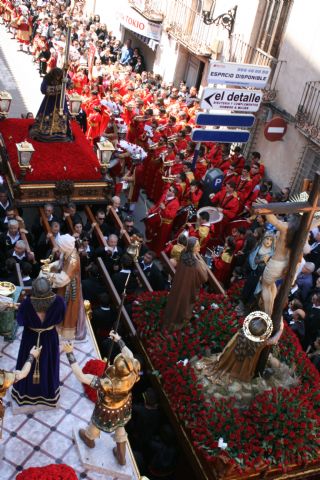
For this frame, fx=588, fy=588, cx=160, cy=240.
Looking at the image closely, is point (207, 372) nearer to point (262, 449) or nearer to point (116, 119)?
point (262, 449)

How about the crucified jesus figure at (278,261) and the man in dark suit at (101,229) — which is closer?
the crucified jesus figure at (278,261)

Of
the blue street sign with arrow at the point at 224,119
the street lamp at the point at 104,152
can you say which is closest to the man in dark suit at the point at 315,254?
the blue street sign with arrow at the point at 224,119

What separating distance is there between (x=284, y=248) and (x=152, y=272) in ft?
12.4

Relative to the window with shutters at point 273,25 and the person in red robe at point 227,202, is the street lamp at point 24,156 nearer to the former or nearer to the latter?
the person in red robe at point 227,202

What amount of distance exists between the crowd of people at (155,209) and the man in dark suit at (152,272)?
19 millimetres

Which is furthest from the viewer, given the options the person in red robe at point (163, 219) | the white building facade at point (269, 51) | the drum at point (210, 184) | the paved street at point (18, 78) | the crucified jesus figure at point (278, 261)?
the paved street at point (18, 78)

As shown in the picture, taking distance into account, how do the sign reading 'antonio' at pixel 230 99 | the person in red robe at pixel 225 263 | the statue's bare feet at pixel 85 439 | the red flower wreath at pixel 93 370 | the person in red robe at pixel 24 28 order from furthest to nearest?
1. the person in red robe at pixel 24 28
2. the sign reading 'antonio' at pixel 230 99
3. the person in red robe at pixel 225 263
4. the red flower wreath at pixel 93 370
5. the statue's bare feet at pixel 85 439

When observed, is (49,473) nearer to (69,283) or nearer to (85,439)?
(85,439)

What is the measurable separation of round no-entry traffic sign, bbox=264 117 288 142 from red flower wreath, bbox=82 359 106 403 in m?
9.58

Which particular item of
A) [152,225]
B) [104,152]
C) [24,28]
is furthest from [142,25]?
[152,225]

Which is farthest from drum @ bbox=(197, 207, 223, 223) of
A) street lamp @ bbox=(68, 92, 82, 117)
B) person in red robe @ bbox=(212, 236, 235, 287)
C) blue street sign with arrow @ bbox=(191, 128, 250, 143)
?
street lamp @ bbox=(68, 92, 82, 117)

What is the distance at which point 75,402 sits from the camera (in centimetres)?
826

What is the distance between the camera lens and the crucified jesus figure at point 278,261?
23.5 ft

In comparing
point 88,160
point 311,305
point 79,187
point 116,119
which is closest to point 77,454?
point 311,305
